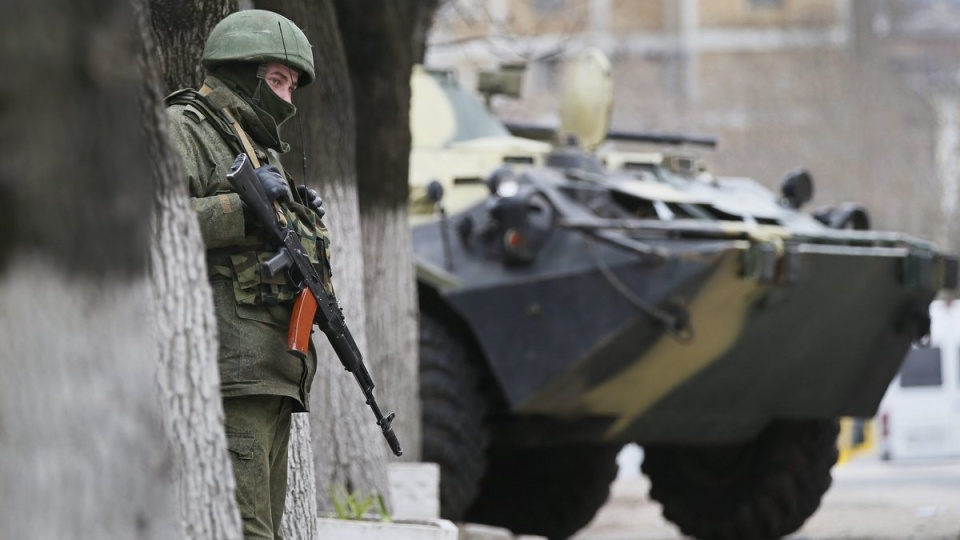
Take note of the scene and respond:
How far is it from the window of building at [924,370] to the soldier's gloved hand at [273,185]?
17.9 m

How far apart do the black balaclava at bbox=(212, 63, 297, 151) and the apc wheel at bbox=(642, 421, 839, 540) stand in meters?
6.53

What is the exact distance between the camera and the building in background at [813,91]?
1257 inches

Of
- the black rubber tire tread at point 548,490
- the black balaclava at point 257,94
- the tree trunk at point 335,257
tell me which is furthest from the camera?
the black rubber tire tread at point 548,490

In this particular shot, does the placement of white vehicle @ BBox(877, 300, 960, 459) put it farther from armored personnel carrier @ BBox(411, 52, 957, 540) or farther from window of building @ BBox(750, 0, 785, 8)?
window of building @ BBox(750, 0, 785, 8)

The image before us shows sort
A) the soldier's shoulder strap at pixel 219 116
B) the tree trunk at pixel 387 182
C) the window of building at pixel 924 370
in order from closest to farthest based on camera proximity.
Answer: the soldier's shoulder strap at pixel 219 116 < the tree trunk at pixel 387 182 < the window of building at pixel 924 370

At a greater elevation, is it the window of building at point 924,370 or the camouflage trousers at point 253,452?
the camouflage trousers at point 253,452

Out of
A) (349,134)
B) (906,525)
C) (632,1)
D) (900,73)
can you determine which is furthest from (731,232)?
(632,1)

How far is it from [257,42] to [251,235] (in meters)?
0.50

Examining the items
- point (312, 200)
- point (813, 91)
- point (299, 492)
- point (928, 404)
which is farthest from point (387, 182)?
point (813, 91)

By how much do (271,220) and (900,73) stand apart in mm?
31591

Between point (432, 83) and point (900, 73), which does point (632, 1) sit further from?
point (432, 83)

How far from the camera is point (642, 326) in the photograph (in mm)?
9469

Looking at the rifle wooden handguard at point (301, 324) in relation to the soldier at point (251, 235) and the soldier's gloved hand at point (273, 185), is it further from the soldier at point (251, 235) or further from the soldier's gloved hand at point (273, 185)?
the soldier's gloved hand at point (273, 185)

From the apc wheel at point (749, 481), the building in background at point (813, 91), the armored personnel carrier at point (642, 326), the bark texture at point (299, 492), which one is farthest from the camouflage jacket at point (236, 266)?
the building in background at point (813, 91)
